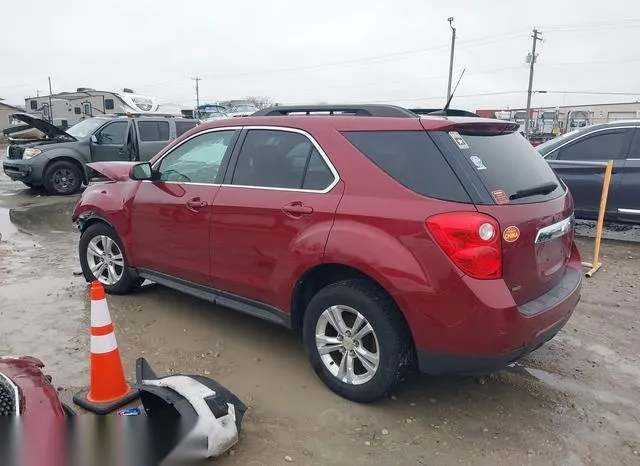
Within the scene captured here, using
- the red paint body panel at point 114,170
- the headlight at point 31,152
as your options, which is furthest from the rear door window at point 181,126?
the red paint body panel at point 114,170

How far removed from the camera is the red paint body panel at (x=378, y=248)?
2834 millimetres

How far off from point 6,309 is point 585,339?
16.4 feet

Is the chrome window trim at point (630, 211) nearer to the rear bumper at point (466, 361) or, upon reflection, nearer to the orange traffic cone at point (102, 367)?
the rear bumper at point (466, 361)

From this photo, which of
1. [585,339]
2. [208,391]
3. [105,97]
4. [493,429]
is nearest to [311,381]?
[208,391]

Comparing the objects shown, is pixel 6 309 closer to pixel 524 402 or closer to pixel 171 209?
pixel 171 209

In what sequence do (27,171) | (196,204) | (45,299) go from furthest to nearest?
(27,171) → (45,299) → (196,204)

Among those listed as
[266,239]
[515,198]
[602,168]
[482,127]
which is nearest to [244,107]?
[602,168]

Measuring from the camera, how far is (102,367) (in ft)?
10.6

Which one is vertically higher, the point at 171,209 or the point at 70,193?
the point at 171,209

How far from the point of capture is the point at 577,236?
7988mm

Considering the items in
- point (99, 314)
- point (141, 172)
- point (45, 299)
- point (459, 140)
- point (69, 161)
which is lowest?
point (45, 299)

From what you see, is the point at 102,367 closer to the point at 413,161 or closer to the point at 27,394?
the point at 27,394

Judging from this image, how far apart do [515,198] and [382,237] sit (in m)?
0.78

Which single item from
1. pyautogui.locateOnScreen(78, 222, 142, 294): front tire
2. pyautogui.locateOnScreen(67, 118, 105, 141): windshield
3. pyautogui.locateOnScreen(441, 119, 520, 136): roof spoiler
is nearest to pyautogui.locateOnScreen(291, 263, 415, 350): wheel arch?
pyautogui.locateOnScreen(441, 119, 520, 136): roof spoiler
